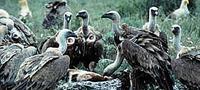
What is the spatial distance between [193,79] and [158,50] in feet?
2.53

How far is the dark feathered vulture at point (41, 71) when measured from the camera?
33.4 ft

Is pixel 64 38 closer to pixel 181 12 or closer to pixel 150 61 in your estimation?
pixel 150 61

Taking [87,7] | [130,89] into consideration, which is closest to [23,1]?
[87,7]

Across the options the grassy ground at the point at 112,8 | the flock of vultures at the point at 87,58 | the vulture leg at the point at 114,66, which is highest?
the flock of vultures at the point at 87,58

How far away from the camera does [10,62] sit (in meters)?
10.7

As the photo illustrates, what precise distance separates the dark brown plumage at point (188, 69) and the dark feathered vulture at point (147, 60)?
0.25 m

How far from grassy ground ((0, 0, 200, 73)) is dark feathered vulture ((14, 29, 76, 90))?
109 inches

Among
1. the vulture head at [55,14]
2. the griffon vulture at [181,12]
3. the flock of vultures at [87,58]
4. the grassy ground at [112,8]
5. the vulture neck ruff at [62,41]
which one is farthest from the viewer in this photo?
the griffon vulture at [181,12]

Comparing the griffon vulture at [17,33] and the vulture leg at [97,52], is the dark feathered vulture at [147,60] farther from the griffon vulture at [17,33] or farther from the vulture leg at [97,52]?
the griffon vulture at [17,33]

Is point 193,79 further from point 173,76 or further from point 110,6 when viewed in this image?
point 110,6

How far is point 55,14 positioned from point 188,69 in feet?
21.7

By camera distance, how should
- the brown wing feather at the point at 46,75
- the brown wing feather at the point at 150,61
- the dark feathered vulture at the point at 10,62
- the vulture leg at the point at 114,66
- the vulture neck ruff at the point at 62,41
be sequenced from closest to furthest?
the brown wing feather at the point at 46,75 → the dark feathered vulture at the point at 10,62 → the brown wing feather at the point at 150,61 → the vulture neck ruff at the point at 62,41 → the vulture leg at the point at 114,66

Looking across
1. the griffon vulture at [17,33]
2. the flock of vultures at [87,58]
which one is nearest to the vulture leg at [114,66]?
the flock of vultures at [87,58]

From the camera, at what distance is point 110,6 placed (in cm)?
2216
